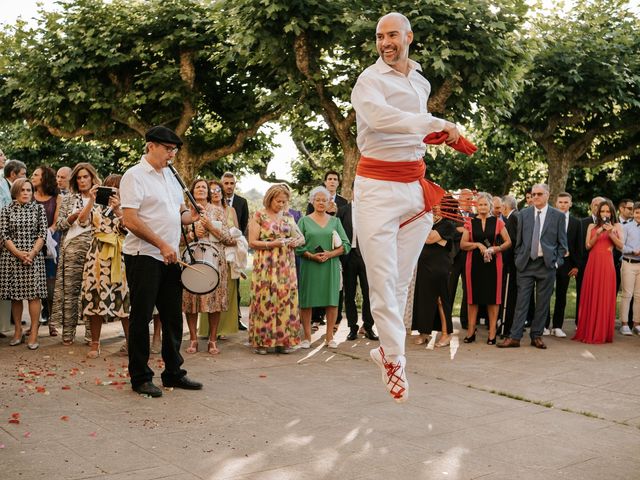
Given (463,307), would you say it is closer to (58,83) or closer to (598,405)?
(598,405)

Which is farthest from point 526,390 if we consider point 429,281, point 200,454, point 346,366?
point 200,454

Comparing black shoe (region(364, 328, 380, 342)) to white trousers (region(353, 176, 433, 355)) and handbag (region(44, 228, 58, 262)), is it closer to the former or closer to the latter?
handbag (region(44, 228, 58, 262))

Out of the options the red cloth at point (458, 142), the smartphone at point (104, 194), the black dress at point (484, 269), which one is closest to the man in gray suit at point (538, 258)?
the black dress at point (484, 269)

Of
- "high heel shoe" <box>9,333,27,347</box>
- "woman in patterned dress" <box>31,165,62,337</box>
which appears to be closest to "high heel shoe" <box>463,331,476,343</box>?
"woman in patterned dress" <box>31,165,62,337</box>

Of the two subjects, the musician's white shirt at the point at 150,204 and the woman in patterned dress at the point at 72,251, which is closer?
the musician's white shirt at the point at 150,204

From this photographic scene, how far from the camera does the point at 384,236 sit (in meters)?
4.29

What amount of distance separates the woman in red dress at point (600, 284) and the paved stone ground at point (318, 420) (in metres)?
1.51

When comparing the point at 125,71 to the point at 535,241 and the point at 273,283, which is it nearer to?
the point at 273,283

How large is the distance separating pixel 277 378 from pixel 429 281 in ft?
9.72

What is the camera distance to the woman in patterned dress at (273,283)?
8.48m

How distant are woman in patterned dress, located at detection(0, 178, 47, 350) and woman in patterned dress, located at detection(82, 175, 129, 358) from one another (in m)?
0.79

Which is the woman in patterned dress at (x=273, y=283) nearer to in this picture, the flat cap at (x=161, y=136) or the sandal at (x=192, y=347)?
the sandal at (x=192, y=347)

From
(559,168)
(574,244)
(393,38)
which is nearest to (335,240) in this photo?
(574,244)

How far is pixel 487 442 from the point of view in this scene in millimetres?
5051
